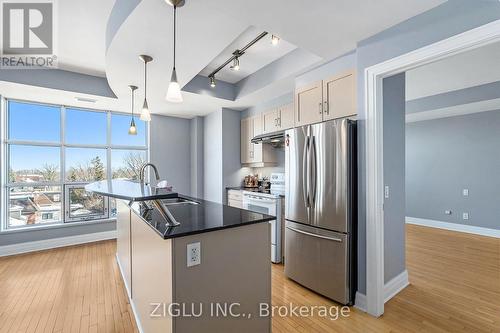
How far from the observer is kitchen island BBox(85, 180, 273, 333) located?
4.44 feet

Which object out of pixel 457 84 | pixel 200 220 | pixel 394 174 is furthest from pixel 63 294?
pixel 457 84

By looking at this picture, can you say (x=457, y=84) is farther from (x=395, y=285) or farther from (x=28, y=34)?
(x=28, y=34)

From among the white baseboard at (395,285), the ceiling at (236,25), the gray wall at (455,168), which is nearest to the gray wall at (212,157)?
the ceiling at (236,25)

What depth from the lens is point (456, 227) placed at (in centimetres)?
512

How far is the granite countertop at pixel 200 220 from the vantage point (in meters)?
1.35

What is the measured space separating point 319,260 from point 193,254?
168 centimetres

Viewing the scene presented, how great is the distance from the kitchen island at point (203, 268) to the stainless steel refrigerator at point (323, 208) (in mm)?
1006

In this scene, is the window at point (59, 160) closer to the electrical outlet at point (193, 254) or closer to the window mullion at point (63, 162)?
the window mullion at point (63, 162)

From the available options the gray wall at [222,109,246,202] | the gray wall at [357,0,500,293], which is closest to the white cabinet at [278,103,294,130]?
the gray wall at [222,109,246,202]

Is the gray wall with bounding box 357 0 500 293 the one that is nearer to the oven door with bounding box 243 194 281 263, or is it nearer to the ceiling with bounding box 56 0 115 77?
the oven door with bounding box 243 194 281 263

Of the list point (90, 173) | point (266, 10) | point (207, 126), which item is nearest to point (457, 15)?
point (266, 10)

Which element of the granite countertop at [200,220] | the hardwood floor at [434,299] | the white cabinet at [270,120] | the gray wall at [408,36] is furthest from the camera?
the white cabinet at [270,120]

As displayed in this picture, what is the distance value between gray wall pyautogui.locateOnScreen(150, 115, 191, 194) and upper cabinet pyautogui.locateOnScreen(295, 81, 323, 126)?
3.28 meters

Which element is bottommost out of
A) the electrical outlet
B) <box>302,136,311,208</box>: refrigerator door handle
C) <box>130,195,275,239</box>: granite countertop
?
the electrical outlet
